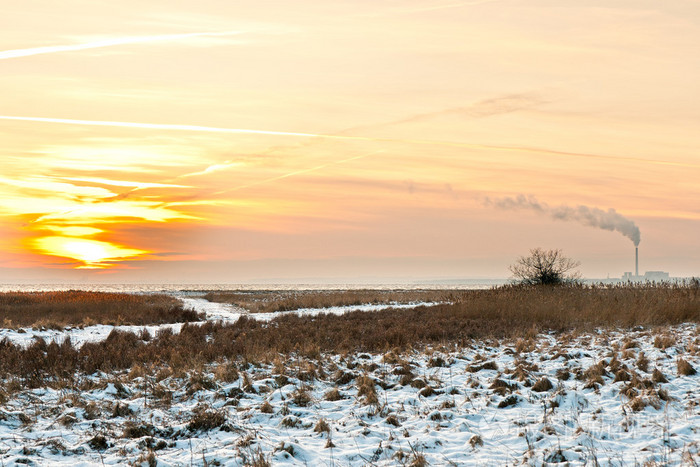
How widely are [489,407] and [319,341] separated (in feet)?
24.0

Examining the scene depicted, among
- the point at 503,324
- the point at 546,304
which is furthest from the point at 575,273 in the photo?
the point at 503,324

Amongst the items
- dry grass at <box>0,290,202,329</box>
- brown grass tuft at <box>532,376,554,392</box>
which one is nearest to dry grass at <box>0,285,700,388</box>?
brown grass tuft at <box>532,376,554,392</box>

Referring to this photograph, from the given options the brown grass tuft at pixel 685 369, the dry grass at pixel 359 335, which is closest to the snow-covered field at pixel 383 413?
the brown grass tuft at pixel 685 369

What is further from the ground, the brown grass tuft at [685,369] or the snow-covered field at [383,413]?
the brown grass tuft at [685,369]

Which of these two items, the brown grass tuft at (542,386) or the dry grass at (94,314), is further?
the dry grass at (94,314)

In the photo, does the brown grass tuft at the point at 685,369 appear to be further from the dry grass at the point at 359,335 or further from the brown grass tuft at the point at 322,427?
the brown grass tuft at the point at 322,427

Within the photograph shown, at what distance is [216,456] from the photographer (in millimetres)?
6672

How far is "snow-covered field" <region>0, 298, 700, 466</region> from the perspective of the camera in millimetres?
6711

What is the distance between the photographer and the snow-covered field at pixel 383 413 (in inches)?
264

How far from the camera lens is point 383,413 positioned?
27.3 feet

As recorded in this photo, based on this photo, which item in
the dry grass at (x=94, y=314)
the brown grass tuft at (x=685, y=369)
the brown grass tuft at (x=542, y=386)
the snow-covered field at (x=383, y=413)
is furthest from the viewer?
the dry grass at (x=94, y=314)

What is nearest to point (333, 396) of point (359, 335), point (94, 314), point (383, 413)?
point (383, 413)

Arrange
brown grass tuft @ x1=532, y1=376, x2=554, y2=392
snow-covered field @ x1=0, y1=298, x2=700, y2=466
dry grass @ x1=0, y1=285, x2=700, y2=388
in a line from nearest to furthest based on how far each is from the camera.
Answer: snow-covered field @ x1=0, y1=298, x2=700, y2=466, brown grass tuft @ x1=532, y1=376, x2=554, y2=392, dry grass @ x1=0, y1=285, x2=700, y2=388

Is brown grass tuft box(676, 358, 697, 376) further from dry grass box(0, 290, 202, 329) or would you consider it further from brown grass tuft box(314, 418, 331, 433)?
dry grass box(0, 290, 202, 329)
